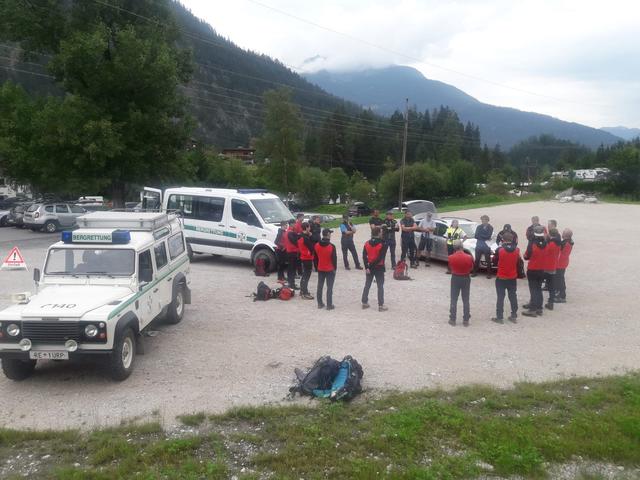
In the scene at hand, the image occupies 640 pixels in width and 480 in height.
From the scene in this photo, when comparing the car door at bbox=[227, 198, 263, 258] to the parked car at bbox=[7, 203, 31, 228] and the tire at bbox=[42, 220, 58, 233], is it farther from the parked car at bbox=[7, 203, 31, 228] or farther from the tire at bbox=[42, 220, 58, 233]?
the parked car at bbox=[7, 203, 31, 228]

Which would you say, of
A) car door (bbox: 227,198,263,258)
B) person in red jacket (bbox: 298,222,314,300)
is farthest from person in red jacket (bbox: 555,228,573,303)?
car door (bbox: 227,198,263,258)

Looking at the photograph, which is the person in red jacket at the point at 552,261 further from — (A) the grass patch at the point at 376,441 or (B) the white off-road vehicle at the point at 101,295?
(B) the white off-road vehicle at the point at 101,295

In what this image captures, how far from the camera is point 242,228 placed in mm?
15188

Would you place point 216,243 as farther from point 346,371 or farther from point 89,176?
point 89,176

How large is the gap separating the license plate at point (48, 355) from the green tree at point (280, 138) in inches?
2009

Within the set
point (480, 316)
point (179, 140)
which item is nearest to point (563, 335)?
point (480, 316)

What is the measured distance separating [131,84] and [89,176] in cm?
503

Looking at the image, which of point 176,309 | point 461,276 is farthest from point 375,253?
point 176,309

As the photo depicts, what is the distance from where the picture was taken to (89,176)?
27047mm

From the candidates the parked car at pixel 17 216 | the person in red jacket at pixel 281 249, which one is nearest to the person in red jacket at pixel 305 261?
the person in red jacket at pixel 281 249

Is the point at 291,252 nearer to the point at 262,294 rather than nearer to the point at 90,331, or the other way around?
the point at 262,294

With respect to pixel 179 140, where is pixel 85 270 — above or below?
below

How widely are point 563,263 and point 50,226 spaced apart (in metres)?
25.9

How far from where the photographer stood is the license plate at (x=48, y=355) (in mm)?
6762
